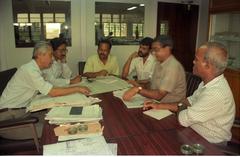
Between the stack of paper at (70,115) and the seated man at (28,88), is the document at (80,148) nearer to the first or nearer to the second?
the stack of paper at (70,115)

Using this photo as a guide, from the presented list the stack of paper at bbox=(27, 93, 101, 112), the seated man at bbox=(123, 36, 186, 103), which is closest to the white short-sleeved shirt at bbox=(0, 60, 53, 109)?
the stack of paper at bbox=(27, 93, 101, 112)

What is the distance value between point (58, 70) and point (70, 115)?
1409 mm

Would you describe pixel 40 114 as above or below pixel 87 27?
below

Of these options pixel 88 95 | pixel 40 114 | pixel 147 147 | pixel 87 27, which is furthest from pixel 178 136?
pixel 87 27

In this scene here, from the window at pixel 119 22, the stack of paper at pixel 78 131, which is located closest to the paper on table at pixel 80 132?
the stack of paper at pixel 78 131

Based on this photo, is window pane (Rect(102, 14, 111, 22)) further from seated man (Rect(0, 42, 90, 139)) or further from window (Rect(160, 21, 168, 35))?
seated man (Rect(0, 42, 90, 139))

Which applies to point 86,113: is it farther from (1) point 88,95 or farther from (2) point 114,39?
(2) point 114,39

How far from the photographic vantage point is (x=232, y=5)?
10.8ft

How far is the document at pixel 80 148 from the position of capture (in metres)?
1.08

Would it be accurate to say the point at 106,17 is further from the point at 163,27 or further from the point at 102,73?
the point at 102,73

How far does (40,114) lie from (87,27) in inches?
99.8

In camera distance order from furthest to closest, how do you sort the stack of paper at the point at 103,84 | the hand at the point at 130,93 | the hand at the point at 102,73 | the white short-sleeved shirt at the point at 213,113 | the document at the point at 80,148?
the hand at the point at 102,73, the stack of paper at the point at 103,84, the hand at the point at 130,93, the white short-sleeved shirt at the point at 213,113, the document at the point at 80,148

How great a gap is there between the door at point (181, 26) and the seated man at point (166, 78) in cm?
259

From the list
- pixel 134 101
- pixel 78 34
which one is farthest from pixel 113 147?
pixel 78 34
